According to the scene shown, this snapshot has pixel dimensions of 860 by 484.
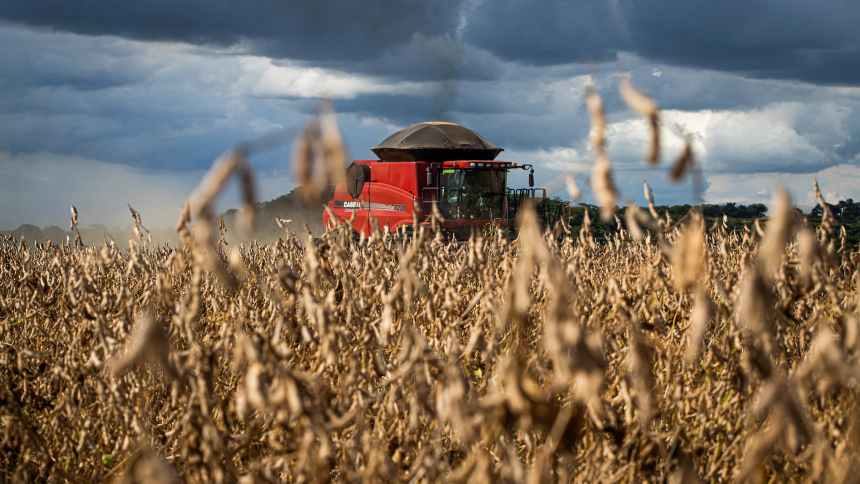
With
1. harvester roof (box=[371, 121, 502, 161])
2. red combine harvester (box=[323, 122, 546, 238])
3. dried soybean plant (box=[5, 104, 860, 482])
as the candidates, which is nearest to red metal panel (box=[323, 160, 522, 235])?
red combine harvester (box=[323, 122, 546, 238])

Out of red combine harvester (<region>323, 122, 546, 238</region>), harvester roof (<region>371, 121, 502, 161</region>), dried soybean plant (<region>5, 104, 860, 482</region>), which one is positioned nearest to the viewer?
dried soybean plant (<region>5, 104, 860, 482</region>)

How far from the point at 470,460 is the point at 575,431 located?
0.22 m

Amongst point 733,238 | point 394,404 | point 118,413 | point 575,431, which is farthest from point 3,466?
point 733,238

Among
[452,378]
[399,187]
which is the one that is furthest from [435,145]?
[452,378]

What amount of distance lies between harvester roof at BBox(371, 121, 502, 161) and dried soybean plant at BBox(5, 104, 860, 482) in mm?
15142

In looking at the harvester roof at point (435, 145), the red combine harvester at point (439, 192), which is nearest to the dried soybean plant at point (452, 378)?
the red combine harvester at point (439, 192)

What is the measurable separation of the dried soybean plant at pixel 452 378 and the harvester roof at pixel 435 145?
15.1 metres

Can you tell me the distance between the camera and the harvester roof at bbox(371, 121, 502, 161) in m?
20.4

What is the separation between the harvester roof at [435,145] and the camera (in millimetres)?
20438

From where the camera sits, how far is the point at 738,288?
10.8 ft

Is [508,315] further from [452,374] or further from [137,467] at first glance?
[137,467]

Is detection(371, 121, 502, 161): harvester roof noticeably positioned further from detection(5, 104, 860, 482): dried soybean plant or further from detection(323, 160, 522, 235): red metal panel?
detection(5, 104, 860, 482): dried soybean plant

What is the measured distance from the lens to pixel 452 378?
1771mm

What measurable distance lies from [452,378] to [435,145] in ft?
61.7
